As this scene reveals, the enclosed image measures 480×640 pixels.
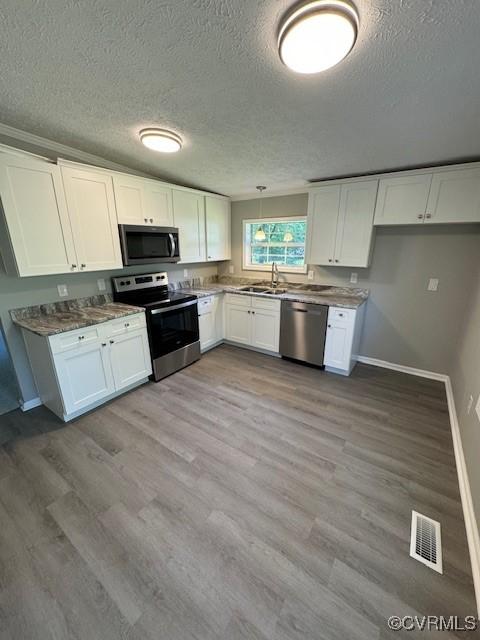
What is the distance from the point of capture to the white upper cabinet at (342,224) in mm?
2994

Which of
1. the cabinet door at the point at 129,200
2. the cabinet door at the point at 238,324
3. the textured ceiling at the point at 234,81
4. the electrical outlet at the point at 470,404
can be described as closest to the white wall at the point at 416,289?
the textured ceiling at the point at 234,81

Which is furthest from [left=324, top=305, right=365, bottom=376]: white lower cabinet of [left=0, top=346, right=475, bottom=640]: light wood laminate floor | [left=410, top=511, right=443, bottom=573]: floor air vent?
[left=410, top=511, right=443, bottom=573]: floor air vent

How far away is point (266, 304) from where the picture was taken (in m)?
3.62

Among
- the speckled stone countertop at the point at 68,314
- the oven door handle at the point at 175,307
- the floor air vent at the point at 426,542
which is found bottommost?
the floor air vent at the point at 426,542

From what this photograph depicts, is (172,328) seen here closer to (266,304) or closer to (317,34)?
(266,304)

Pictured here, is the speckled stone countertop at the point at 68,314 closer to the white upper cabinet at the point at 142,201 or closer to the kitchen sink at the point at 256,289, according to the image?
the white upper cabinet at the point at 142,201

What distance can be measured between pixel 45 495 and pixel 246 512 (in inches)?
53.6

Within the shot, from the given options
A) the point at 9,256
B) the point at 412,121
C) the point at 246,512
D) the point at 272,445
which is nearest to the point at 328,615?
the point at 246,512

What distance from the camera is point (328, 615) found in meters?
1.15

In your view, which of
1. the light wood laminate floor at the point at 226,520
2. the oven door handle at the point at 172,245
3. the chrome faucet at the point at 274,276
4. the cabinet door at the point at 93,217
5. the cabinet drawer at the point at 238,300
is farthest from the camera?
the chrome faucet at the point at 274,276

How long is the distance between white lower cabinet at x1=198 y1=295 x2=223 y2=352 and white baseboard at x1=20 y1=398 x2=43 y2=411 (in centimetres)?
196

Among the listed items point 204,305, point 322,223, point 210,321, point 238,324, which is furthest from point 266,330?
point 322,223

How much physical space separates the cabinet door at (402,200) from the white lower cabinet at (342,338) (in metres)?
1.09

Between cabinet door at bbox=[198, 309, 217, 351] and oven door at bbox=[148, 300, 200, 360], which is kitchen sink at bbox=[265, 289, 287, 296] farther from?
oven door at bbox=[148, 300, 200, 360]
